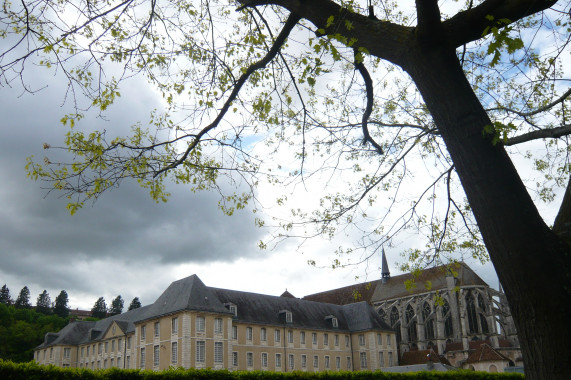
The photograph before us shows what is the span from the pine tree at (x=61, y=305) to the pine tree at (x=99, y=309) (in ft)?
18.0

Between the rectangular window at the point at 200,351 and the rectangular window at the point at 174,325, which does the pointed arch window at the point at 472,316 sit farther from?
the rectangular window at the point at 174,325

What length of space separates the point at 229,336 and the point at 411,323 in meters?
27.9

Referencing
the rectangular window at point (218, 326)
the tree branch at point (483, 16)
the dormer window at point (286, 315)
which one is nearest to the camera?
the tree branch at point (483, 16)

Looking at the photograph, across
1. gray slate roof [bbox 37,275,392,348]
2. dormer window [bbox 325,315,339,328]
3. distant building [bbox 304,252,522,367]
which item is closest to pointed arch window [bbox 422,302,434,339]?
distant building [bbox 304,252,522,367]

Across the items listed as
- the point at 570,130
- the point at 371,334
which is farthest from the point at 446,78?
the point at 371,334

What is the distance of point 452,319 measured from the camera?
176 feet

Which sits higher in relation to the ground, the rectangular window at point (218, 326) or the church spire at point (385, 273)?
the church spire at point (385, 273)

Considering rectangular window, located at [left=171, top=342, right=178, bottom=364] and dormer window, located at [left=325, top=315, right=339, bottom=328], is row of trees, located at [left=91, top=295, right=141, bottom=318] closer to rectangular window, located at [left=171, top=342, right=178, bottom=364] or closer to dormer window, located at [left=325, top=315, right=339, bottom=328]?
dormer window, located at [left=325, top=315, right=339, bottom=328]

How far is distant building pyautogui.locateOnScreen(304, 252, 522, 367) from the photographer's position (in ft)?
163

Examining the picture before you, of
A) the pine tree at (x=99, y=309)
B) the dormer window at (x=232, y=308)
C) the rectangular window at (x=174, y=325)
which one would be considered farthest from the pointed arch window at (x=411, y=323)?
the pine tree at (x=99, y=309)

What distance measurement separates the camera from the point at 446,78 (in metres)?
3.26

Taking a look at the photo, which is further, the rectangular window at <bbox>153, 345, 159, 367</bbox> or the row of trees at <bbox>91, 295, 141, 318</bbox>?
the row of trees at <bbox>91, 295, 141, 318</bbox>

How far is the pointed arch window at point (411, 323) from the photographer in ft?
186

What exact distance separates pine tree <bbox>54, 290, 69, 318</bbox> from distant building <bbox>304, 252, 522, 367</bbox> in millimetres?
69355
